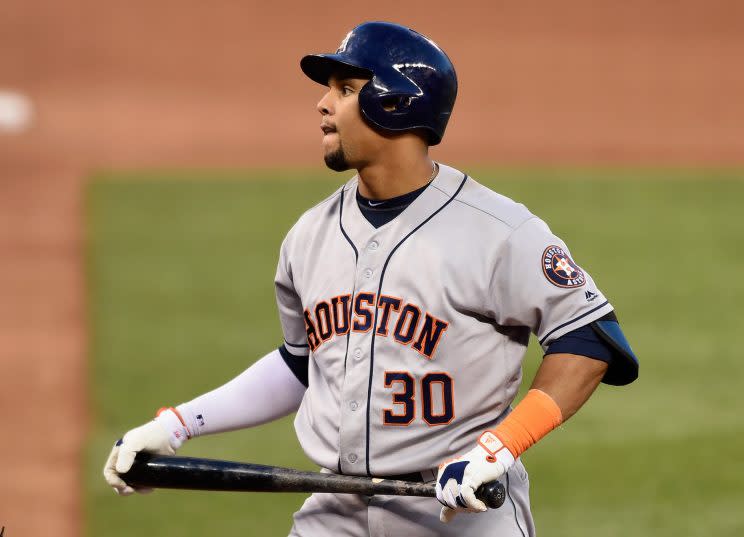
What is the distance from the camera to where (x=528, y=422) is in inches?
122

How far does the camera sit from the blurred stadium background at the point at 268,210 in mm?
6520

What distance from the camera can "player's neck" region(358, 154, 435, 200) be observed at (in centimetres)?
343

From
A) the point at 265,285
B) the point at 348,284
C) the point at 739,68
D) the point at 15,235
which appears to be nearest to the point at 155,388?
the point at 265,285

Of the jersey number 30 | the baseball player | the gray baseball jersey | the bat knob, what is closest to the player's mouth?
the baseball player

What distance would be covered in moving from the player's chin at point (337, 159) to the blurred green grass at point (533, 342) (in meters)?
2.89

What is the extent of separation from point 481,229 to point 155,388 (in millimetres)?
4612

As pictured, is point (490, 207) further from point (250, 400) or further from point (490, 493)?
point (250, 400)

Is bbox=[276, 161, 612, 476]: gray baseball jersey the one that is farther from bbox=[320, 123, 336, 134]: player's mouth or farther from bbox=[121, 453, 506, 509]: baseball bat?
bbox=[320, 123, 336, 134]: player's mouth

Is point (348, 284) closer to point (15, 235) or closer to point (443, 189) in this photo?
point (443, 189)

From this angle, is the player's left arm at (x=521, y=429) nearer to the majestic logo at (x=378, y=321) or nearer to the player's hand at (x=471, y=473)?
Answer: the player's hand at (x=471, y=473)

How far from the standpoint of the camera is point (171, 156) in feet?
38.2

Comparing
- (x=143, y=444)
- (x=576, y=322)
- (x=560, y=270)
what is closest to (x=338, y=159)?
(x=560, y=270)

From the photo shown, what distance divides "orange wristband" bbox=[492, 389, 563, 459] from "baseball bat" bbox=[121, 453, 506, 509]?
0.13 meters

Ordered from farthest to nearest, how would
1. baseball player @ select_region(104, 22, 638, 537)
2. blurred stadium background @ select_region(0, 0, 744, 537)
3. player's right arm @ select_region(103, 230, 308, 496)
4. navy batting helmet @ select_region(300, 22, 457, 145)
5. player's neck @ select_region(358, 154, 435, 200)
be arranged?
1. blurred stadium background @ select_region(0, 0, 744, 537)
2. player's right arm @ select_region(103, 230, 308, 496)
3. player's neck @ select_region(358, 154, 435, 200)
4. navy batting helmet @ select_region(300, 22, 457, 145)
5. baseball player @ select_region(104, 22, 638, 537)
